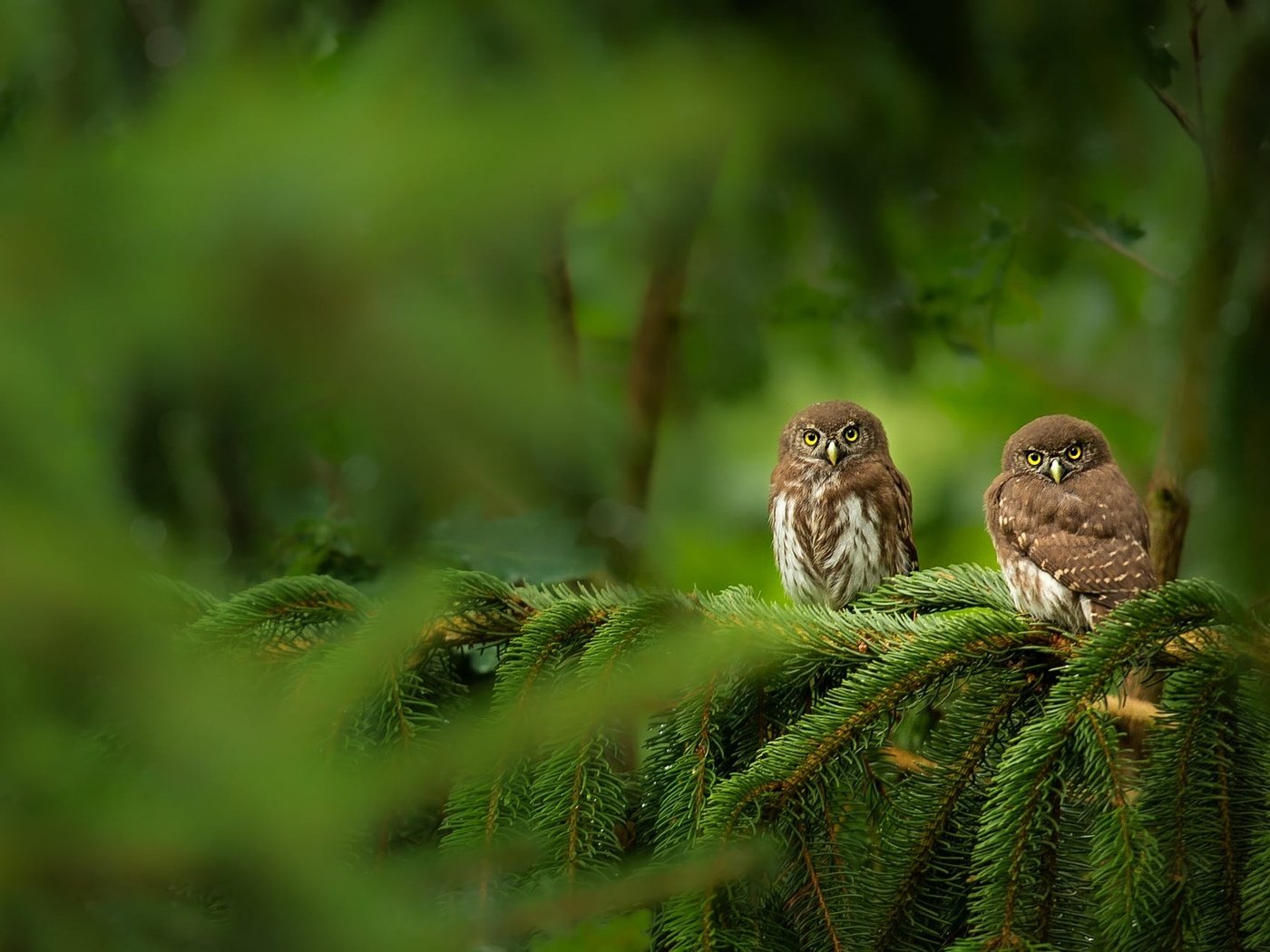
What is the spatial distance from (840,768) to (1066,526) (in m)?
1.14

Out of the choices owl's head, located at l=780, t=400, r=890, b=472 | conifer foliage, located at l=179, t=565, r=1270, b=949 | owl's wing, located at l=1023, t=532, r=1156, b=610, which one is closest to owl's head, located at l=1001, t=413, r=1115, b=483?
owl's wing, located at l=1023, t=532, r=1156, b=610

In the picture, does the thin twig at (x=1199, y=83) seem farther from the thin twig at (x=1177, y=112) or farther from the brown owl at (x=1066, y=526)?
the brown owl at (x=1066, y=526)

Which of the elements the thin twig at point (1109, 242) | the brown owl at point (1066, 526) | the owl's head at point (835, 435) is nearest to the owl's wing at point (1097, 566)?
the brown owl at point (1066, 526)

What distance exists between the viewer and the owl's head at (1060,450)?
9.58 ft

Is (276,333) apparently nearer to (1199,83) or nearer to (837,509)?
(837,509)

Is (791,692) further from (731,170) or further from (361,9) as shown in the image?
(361,9)

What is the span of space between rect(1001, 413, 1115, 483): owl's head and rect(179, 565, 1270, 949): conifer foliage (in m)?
1.01

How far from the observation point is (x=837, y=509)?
10.7 ft

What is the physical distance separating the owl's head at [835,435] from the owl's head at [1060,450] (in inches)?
21.1

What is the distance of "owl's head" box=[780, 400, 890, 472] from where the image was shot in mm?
3402

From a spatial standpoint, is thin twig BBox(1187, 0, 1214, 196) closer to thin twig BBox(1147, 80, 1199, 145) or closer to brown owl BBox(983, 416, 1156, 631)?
thin twig BBox(1147, 80, 1199, 145)

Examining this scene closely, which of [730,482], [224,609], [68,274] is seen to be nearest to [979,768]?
[224,609]

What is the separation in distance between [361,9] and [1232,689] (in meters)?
2.25

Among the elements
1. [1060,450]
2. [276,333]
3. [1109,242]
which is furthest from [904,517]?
[276,333]
